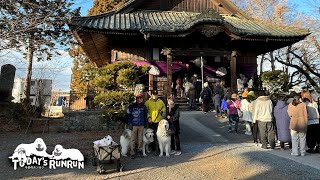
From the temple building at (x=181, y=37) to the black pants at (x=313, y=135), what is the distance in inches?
341

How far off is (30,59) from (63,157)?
14.0m

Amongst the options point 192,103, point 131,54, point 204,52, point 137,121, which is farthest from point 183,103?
point 137,121

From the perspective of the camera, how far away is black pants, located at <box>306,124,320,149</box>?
8.45 meters

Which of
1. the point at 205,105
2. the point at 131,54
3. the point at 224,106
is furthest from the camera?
the point at 131,54

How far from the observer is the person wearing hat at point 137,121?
801 cm

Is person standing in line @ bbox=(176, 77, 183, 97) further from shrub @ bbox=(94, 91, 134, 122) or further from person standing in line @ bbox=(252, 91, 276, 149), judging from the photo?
person standing in line @ bbox=(252, 91, 276, 149)

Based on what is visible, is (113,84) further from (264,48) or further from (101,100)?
(264,48)

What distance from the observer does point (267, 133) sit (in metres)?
9.08

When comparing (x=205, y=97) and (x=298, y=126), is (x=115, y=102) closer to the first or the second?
(x=205, y=97)

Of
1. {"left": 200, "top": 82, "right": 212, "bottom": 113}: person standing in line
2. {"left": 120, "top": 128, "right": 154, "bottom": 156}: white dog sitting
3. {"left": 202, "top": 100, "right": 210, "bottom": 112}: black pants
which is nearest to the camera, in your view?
{"left": 120, "top": 128, "right": 154, "bottom": 156}: white dog sitting

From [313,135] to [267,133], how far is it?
123 centimetres

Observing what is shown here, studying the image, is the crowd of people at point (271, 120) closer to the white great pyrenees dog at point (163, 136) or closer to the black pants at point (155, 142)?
the black pants at point (155, 142)

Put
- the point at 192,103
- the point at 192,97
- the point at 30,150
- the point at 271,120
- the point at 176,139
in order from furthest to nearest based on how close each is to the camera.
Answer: the point at 192,103
the point at 192,97
the point at 271,120
the point at 176,139
the point at 30,150

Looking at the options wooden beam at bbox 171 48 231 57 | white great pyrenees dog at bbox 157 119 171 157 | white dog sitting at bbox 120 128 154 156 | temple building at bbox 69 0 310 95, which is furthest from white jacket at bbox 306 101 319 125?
wooden beam at bbox 171 48 231 57
